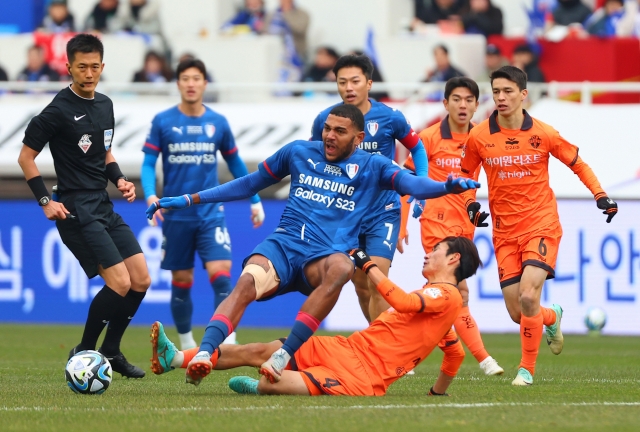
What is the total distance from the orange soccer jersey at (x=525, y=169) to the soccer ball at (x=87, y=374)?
3.26 meters

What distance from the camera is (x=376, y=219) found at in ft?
31.9

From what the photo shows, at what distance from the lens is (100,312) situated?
352 inches

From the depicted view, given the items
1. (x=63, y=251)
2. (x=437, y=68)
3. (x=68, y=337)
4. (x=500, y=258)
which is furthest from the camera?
(x=437, y=68)

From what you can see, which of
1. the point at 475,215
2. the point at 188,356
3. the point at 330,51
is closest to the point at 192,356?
the point at 188,356

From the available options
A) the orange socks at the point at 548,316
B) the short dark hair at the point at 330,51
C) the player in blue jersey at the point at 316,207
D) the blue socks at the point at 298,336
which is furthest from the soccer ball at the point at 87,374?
the short dark hair at the point at 330,51

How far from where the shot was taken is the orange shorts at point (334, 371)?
763 cm

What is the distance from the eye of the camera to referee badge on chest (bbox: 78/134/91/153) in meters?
8.86

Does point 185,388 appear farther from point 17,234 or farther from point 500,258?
point 17,234

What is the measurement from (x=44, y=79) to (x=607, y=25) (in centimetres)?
911

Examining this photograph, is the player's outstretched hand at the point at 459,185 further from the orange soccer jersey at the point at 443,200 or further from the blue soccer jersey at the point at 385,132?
the orange soccer jersey at the point at 443,200

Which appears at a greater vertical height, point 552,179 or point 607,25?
point 607,25

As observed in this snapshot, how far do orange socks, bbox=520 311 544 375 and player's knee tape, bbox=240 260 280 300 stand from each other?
2066 mm

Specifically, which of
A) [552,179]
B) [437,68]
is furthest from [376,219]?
[437,68]

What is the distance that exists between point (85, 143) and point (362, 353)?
268 cm
